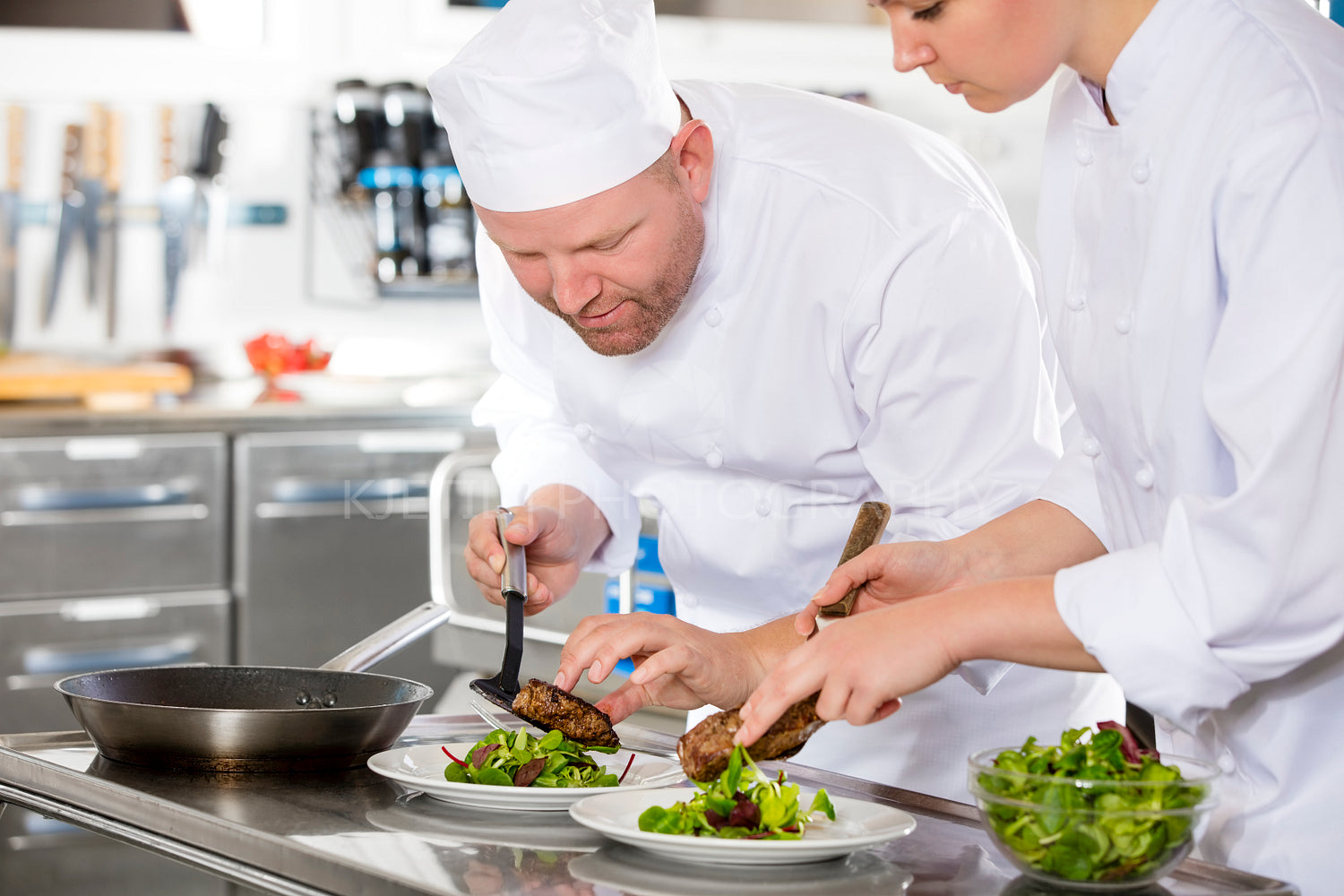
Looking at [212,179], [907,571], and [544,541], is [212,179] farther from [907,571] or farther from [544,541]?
[907,571]

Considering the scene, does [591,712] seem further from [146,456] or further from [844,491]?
[146,456]

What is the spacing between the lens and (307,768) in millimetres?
1210

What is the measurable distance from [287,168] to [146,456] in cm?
109

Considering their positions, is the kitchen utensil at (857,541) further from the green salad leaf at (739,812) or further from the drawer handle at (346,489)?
the drawer handle at (346,489)

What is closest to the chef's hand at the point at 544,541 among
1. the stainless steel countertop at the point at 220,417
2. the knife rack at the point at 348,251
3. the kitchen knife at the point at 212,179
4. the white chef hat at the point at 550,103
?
the white chef hat at the point at 550,103

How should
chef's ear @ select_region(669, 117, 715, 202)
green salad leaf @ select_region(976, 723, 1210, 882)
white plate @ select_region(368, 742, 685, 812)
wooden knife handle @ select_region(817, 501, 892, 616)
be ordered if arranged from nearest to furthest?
green salad leaf @ select_region(976, 723, 1210, 882), white plate @ select_region(368, 742, 685, 812), wooden knife handle @ select_region(817, 501, 892, 616), chef's ear @ select_region(669, 117, 715, 202)

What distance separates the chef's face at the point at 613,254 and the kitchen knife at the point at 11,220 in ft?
9.13

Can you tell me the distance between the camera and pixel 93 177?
3.80 meters

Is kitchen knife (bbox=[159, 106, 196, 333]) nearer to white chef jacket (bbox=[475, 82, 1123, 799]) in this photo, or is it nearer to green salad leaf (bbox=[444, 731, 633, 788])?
white chef jacket (bbox=[475, 82, 1123, 799])

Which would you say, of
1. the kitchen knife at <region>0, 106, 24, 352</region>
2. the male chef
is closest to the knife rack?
the kitchen knife at <region>0, 106, 24, 352</region>

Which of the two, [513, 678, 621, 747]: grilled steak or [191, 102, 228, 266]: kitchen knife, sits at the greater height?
[191, 102, 228, 266]: kitchen knife

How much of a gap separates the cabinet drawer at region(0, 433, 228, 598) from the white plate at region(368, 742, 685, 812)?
2.16 metres

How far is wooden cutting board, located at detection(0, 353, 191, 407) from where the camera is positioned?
3.32 meters

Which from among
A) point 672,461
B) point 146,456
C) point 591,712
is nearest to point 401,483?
point 146,456
